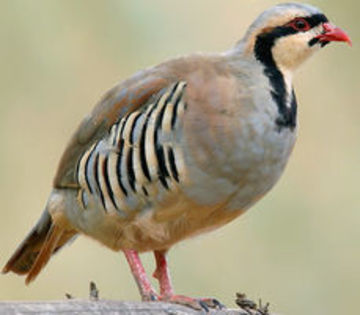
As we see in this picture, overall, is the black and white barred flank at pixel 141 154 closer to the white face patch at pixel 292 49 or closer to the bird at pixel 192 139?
the bird at pixel 192 139

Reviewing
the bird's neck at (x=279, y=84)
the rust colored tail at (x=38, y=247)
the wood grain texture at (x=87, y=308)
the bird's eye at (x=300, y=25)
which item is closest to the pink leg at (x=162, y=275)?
the rust colored tail at (x=38, y=247)

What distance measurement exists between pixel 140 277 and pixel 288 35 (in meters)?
1.15

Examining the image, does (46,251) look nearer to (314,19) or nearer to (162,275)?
(162,275)

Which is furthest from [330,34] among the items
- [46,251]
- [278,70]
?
[46,251]

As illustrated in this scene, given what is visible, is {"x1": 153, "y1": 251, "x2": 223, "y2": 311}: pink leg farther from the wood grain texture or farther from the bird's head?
the bird's head

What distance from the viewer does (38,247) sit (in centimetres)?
596

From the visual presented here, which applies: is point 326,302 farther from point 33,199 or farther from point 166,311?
point 166,311

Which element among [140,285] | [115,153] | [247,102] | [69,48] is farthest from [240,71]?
[69,48]

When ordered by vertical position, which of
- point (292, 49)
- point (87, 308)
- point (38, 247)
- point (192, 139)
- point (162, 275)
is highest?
point (292, 49)

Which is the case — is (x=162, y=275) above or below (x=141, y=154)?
below

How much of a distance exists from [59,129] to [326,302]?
1855 millimetres

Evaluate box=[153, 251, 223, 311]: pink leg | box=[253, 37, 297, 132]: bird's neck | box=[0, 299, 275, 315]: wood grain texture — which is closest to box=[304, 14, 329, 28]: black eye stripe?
box=[253, 37, 297, 132]: bird's neck

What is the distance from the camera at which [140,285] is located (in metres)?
5.29

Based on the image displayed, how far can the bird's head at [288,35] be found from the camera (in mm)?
5223
